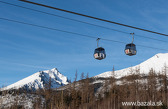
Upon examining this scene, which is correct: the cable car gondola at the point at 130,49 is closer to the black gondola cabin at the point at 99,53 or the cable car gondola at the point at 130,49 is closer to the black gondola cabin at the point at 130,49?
the black gondola cabin at the point at 130,49

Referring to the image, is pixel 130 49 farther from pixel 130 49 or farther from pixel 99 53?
pixel 99 53

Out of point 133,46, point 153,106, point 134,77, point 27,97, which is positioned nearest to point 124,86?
point 134,77

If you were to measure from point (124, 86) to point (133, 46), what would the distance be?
64576 millimetres

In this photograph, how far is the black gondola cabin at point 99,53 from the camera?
1764 cm

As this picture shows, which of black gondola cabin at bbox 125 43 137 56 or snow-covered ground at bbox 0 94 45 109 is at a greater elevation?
black gondola cabin at bbox 125 43 137 56

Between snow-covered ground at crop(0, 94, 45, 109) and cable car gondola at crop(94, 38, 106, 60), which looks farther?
snow-covered ground at crop(0, 94, 45, 109)

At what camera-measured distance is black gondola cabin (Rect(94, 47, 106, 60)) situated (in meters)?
17.6

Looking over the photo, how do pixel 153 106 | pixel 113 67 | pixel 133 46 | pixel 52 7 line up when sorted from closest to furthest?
1. pixel 52 7
2. pixel 133 46
3. pixel 153 106
4. pixel 113 67

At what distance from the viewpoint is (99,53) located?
17625 millimetres

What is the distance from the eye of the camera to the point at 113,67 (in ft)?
269

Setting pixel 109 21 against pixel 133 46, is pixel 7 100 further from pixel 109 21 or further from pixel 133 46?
pixel 109 21

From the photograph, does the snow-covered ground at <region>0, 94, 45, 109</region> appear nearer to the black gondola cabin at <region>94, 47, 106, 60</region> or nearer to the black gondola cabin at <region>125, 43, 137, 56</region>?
the black gondola cabin at <region>94, 47, 106, 60</region>

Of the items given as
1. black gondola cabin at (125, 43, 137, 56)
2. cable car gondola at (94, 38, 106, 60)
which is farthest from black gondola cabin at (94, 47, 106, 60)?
black gondola cabin at (125, 43, 137, 56)

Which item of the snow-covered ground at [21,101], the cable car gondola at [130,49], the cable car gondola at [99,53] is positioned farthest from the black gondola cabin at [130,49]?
the snow-covered ground at [21,101]
